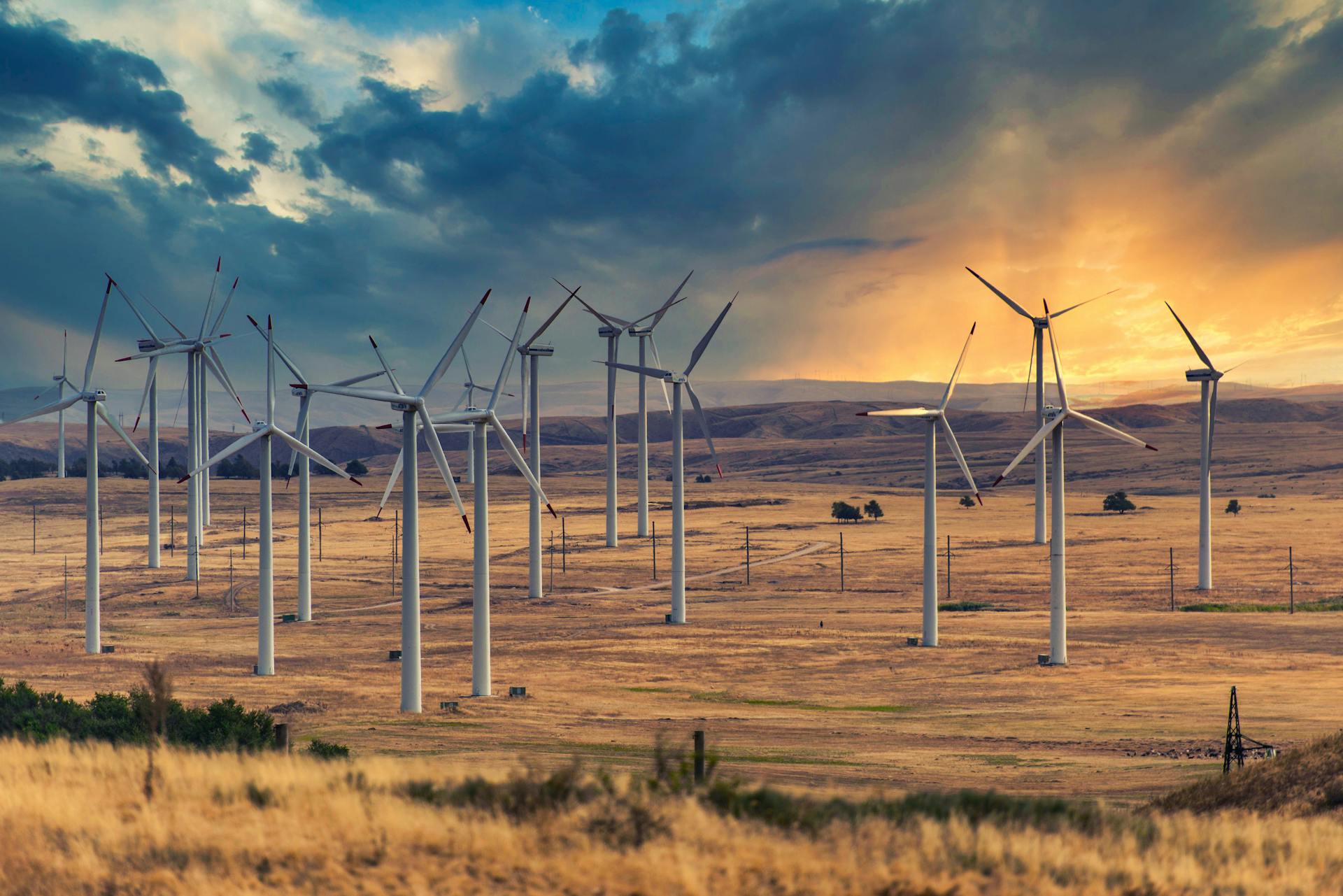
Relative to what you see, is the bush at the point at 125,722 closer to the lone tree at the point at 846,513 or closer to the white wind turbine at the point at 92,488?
the white wind turbine at the point at 92,488

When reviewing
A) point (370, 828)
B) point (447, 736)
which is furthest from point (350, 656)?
point (370, 828)

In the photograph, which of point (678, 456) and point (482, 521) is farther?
point (678, 456)

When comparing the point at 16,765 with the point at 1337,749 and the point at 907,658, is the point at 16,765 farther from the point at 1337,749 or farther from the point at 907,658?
the point at 907,658

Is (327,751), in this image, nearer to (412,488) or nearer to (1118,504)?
(412,488)

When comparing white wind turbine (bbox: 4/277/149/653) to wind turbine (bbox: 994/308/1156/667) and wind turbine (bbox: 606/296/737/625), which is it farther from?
wind turbine (bbox: 994/308/1156/667)

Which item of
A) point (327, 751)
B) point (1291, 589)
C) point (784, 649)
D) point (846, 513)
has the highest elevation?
point (846, 513)

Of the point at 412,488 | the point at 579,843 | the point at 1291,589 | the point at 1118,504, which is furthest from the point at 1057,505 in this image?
the point at 1118,504
